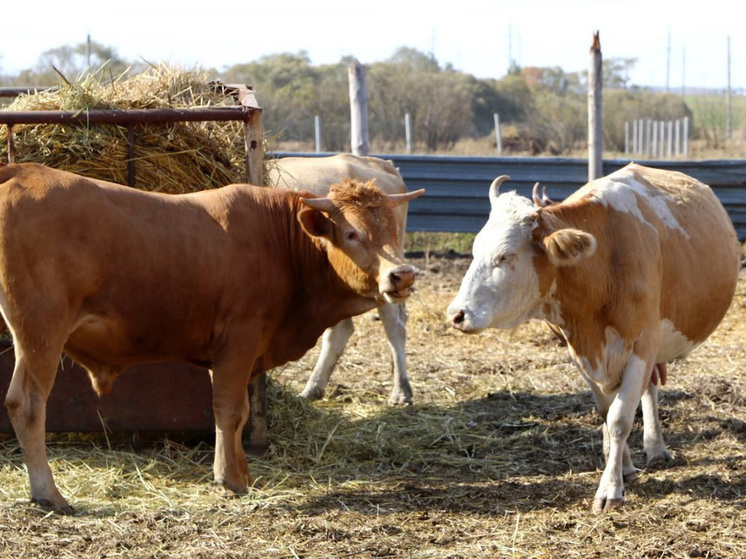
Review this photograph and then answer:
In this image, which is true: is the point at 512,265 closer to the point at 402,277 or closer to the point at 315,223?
the point at 402,277

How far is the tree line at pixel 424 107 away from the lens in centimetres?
3419

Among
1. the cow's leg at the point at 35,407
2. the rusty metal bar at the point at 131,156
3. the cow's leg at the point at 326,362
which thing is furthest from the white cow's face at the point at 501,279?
the cow's leg at the point at 326,362

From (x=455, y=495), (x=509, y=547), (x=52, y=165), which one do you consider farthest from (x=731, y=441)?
(x=52, y=165)

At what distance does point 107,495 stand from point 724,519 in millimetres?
3150

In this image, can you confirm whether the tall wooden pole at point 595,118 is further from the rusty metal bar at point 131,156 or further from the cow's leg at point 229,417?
the cow's leg at point 229,417

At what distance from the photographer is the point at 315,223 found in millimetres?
5398

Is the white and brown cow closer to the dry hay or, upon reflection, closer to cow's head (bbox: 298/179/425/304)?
cow's head (bbox: 298/179/425/304)

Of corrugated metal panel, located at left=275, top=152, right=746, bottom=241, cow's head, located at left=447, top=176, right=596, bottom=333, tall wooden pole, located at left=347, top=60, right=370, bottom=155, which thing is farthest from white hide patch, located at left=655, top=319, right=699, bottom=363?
corrugated metal panel, located at left=275, top=152, right=746, bottom=241

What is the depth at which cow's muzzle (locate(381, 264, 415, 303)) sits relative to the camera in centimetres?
509

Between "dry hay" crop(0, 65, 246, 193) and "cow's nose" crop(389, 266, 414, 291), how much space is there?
1.65 meters

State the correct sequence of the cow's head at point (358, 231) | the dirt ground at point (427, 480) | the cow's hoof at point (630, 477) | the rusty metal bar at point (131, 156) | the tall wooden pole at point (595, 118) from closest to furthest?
the dirt ground at point (427, 480) → the cow's head at point (358, 231) → the cow's hoof at point (630, 477) → the rusty metal bar at point (131, 156) → the tall wooden pole at point (595, 118)

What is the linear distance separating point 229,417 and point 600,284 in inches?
80.9

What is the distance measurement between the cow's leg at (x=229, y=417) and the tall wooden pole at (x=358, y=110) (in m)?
6.20

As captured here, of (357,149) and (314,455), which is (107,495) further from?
(357,149)
